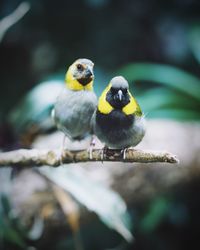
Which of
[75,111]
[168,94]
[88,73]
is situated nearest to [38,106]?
[168,94]

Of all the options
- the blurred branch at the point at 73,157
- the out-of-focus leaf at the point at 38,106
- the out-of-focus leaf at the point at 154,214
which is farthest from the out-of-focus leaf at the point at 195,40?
the blurred branch at the point at 73,157

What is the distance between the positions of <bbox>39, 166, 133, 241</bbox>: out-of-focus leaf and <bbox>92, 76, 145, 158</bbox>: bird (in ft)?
1.36

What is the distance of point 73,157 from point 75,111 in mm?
92

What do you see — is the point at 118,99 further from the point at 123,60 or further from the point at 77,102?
the point at 123,60

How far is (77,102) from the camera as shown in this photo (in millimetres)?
764

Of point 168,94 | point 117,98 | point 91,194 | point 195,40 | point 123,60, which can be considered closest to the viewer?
point 117,98

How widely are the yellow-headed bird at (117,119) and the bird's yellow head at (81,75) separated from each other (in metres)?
0.03

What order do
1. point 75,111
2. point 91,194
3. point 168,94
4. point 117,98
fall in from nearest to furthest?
point 117,98
point 75,111
point 91,194
point 168,94

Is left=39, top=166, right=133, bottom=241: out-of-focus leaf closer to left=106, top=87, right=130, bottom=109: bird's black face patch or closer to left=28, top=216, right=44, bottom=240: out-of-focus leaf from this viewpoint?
left=28, top=216, right=44, bottom=240: out-of-focus leaf

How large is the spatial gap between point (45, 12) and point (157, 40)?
47cm

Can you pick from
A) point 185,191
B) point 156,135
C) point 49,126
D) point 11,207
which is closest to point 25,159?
point 11,207

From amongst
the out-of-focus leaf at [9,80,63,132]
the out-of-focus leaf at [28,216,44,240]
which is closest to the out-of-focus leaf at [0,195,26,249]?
the out-of-focus leaf at [28,216,44,240]

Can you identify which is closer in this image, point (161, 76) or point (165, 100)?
point (165, 100)

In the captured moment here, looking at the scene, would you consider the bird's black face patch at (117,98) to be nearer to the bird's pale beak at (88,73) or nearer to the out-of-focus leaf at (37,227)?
the bird's pale beak at (88,73)
